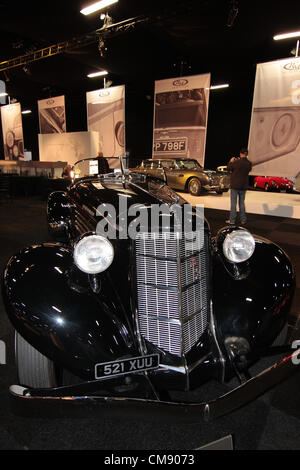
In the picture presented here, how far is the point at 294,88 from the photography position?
760 centimetres

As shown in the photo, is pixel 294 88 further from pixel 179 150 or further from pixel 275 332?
pixel 275 332

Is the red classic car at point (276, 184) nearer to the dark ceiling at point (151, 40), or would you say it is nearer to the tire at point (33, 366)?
the dark ceiling at point (151, 40)

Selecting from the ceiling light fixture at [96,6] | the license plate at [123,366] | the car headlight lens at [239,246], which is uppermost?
the ceiling light fixture at [96,6]

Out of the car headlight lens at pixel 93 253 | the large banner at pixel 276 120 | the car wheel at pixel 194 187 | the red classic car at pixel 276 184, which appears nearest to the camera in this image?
the car headlight lens at pixel 93 253

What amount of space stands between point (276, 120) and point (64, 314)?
27.4 feet

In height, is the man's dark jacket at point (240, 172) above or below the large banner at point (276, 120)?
below

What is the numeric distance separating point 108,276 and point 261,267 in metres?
1.06

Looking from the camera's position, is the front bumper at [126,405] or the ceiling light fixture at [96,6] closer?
the front bumper at [126,405]

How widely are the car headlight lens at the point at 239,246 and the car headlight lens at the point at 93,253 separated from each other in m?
0.84

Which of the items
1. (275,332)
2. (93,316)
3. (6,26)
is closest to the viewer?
(93,316)

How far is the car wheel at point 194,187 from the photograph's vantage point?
34.7 feet

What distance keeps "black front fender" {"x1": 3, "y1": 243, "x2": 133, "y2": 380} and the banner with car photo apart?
9560 millimetres

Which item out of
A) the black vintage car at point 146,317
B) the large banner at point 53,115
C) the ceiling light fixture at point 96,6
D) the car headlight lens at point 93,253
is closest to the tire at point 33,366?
the black vintage car at point 146,317

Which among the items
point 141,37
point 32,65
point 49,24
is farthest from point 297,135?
point 32,65
